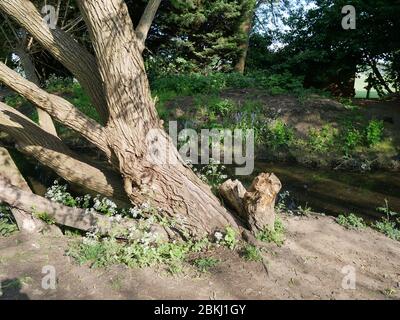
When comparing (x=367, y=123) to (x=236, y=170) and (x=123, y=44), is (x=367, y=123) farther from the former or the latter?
(x=123, y=44)

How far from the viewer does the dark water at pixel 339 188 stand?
26.5ft

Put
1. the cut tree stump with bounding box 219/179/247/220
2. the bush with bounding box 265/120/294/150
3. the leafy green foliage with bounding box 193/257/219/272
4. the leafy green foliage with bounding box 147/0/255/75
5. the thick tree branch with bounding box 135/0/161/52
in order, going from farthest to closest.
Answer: the leafy green foliage with bounding box 147/0/255/75, the bush with bounding box 265/120/294/150, the cut tree stump with bounding box 219/179/247/220, the thick tree branch with bounding box 135/0/161/52, the leafy green foliage with bounding box 193/257/219/272

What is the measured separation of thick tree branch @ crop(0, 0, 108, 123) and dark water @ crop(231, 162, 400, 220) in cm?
494

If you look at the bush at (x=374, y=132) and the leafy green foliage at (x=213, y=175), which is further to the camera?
the bush at (x=374, y=132)

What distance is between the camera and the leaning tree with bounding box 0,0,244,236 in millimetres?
4801

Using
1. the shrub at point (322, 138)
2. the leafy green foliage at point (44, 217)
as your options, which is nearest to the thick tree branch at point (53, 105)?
the leafy green foliage at point (44, 217)

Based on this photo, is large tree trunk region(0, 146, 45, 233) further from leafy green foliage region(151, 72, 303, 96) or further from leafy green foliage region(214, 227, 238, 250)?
leafy green foliage region(151, 72, 303, 96)

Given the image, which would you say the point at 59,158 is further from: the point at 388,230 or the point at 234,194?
the point at 388,230

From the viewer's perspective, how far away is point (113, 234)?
511cm

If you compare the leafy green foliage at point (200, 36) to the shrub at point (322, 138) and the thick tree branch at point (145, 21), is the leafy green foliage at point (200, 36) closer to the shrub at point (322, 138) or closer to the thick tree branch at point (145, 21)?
the shrub at point (322, 138)

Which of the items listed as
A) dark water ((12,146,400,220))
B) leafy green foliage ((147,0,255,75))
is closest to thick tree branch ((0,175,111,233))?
dark water ((12,146,400,220))

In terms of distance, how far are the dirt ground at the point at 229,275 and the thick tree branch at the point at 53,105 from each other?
61.8 inches

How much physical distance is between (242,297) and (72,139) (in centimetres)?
1050
